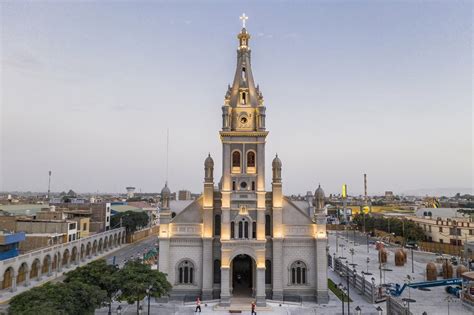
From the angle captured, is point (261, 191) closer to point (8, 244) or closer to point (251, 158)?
point (251, 158)

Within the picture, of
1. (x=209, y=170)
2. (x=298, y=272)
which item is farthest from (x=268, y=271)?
(x=209, y=170)

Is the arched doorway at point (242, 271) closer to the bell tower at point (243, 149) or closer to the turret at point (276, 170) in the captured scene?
the bell tower at point (243, 149)

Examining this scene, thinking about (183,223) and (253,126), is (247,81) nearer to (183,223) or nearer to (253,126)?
(253,126)

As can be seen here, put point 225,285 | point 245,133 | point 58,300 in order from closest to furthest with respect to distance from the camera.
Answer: point 58,300 < point 225,285 < point 245,133

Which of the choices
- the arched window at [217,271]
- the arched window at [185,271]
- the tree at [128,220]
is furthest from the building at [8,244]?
the tree at [128,220]

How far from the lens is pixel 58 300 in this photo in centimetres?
3231

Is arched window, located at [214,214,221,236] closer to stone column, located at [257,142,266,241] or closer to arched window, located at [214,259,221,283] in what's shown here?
arched window, located at [214,259,221,283]

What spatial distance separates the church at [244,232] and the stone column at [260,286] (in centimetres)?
13

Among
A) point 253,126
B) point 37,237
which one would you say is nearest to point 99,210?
point 37,237

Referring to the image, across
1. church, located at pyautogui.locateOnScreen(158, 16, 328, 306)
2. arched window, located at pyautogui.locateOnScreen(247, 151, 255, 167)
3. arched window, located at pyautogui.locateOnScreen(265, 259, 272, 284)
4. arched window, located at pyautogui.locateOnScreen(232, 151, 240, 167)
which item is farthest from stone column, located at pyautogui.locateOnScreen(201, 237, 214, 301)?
arched window, located at pyautogui.locateOnScreen(247, 151, 255, 167)

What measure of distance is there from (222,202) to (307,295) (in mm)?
17550

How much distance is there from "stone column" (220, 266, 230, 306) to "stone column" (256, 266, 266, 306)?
4.01 metres

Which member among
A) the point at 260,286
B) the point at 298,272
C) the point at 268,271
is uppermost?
the point at 268,271

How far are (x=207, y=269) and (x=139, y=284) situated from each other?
14.1m
